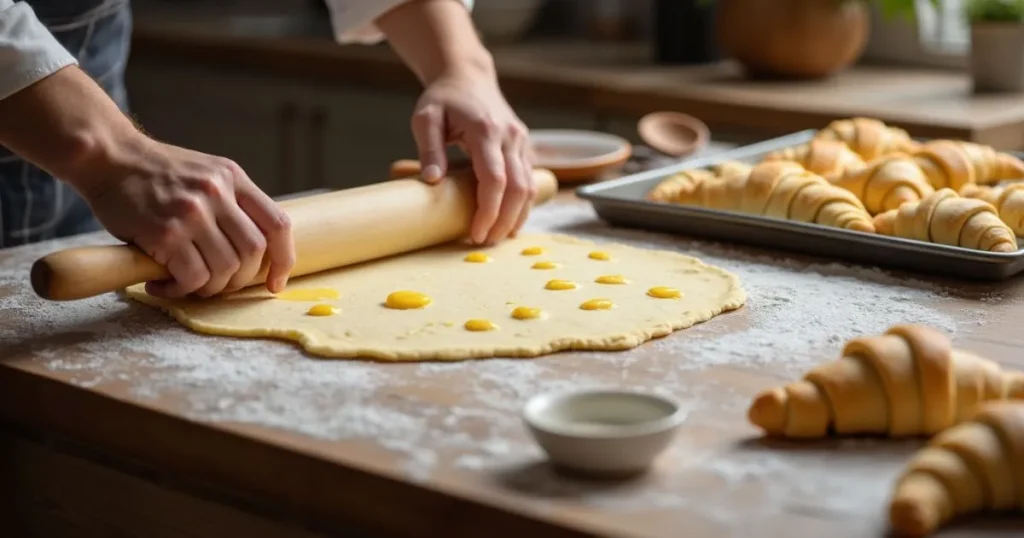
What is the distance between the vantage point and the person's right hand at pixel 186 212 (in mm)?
1095

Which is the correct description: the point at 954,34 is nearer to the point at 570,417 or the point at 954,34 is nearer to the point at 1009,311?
the point at 1009,311

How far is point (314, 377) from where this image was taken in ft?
3.26

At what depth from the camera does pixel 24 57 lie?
1.12 metres

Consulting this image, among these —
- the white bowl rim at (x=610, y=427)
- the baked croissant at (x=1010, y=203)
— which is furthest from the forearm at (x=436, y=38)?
the white bowl rim at (x=610, y=427)

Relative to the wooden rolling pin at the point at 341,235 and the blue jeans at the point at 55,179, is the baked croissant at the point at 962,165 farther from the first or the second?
the blue jeans at the point at 55,179

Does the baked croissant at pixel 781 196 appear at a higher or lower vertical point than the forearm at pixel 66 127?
lower

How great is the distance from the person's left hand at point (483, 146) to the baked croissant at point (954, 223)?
16.2 inches

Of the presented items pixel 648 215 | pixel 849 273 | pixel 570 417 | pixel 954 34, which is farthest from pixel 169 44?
pixel 570 417

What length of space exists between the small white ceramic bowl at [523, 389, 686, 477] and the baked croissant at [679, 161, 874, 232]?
1.97ft

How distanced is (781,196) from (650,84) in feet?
3.72

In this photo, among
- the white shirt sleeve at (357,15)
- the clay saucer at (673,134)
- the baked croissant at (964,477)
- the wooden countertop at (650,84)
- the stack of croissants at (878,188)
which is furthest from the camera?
the wooden countertop at (650,84)

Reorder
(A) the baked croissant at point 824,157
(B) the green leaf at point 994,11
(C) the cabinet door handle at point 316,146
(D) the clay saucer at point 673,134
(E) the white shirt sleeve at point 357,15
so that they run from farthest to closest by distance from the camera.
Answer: (C) the cabinet door handle at point 316,146 → (B) the green leaf at point 994,11 → (D) the clay saucer at point 673,134 → (E) the white shirt sleeve at point 357,15 → (A) the baked croissant at point 824,157

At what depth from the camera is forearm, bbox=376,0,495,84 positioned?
1.58m

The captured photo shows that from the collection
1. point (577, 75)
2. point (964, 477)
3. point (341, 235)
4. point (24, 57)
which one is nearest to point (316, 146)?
point (577, 75)
